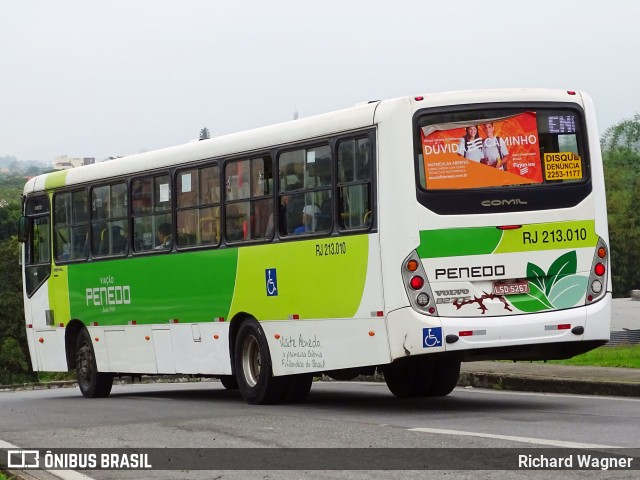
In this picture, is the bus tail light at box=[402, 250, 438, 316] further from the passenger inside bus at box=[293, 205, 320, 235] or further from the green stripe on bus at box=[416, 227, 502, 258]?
the passenger inside bus at box=[293, 205, 320, 235]

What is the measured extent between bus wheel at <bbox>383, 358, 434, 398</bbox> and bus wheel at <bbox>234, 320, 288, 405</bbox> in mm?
1447

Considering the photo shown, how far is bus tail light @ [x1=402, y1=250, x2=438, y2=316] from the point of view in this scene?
1458cm

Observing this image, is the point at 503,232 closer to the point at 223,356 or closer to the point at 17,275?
the point at 223,356

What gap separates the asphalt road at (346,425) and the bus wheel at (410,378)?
1.03ft

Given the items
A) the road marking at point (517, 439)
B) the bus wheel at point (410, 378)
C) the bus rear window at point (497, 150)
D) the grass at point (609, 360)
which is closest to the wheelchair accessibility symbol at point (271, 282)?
the bus wheel at point (410, 378)

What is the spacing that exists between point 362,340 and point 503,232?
1.83 m

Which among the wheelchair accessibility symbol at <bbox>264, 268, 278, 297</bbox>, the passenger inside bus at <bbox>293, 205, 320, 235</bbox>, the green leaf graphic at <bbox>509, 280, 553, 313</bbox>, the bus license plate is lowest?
the green leaf graphic at <bbox>509, 280, 553, 313</bbox>

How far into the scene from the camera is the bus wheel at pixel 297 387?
17.1 metres

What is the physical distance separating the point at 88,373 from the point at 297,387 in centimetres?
537

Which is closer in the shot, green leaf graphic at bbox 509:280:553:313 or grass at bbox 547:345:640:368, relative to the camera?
green leaf graphic at bbox 509:280:553:313

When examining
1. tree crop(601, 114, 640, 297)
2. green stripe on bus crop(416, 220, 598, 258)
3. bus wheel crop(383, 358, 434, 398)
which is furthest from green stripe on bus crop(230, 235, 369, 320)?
tree crop(601, 114, 640, 297)

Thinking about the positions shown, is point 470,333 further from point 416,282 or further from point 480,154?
point 480,154

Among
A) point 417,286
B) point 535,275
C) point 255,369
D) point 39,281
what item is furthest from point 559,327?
point 39,281

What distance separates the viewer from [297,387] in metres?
17.2
